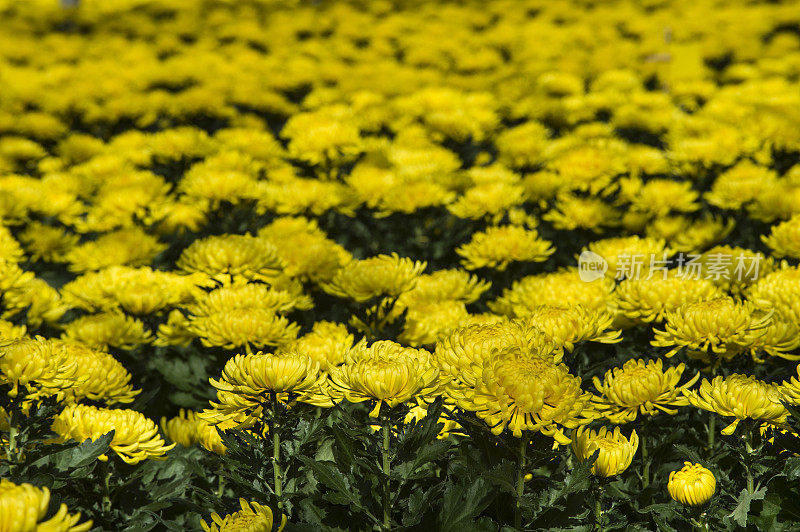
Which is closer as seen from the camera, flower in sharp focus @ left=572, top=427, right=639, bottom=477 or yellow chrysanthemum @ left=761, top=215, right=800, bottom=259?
flower in sharp focus @ left=572, top=427, right=639, bottom=477

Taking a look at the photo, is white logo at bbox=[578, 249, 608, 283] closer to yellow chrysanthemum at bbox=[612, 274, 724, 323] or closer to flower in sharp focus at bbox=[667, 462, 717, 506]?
yellow chrysanthemum at bbox=[612, 274, 724, 323]

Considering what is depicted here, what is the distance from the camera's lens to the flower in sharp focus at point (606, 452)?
188cm

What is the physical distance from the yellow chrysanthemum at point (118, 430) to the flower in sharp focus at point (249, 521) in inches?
16.5

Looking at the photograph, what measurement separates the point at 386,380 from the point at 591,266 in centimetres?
179

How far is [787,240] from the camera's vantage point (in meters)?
3.10

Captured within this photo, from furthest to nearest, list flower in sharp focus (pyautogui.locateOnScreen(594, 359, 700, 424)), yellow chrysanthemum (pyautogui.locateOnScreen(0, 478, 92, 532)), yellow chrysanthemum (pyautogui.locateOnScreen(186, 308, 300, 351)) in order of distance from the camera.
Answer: yellow chrysanthemum (pyautogui.locateOnScreen(186, 308, 300, 351)) → flower in sharp focus (pyautogui.locateOnScreen(594, 359, 700, 424)) → yellow chrysanthemum (pyautogui.locateOnScreen(0, 478, 92, 532))

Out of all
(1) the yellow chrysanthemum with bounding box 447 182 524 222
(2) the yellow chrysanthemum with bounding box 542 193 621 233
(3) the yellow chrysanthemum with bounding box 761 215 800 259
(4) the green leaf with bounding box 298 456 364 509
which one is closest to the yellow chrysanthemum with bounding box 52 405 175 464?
(4) the green leaf with bounding box 298 456 364 509

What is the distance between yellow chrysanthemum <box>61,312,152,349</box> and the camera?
274 cm

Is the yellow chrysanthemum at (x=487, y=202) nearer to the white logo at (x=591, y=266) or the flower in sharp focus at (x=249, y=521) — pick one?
the white logo at (x=591, y=266)

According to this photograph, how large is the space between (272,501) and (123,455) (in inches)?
19.5

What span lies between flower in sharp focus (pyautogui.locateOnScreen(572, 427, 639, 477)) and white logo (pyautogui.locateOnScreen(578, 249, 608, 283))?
1106mm

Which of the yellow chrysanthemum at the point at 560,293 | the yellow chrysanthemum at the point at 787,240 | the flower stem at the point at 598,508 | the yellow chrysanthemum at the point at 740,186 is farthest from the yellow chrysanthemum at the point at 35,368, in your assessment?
the yellow chrysanthemum at the point at 740,186

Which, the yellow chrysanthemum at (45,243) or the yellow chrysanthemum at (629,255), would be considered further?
the yellow chrysanthemum at (45,243)

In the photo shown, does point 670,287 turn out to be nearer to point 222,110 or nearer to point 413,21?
point 222,110
